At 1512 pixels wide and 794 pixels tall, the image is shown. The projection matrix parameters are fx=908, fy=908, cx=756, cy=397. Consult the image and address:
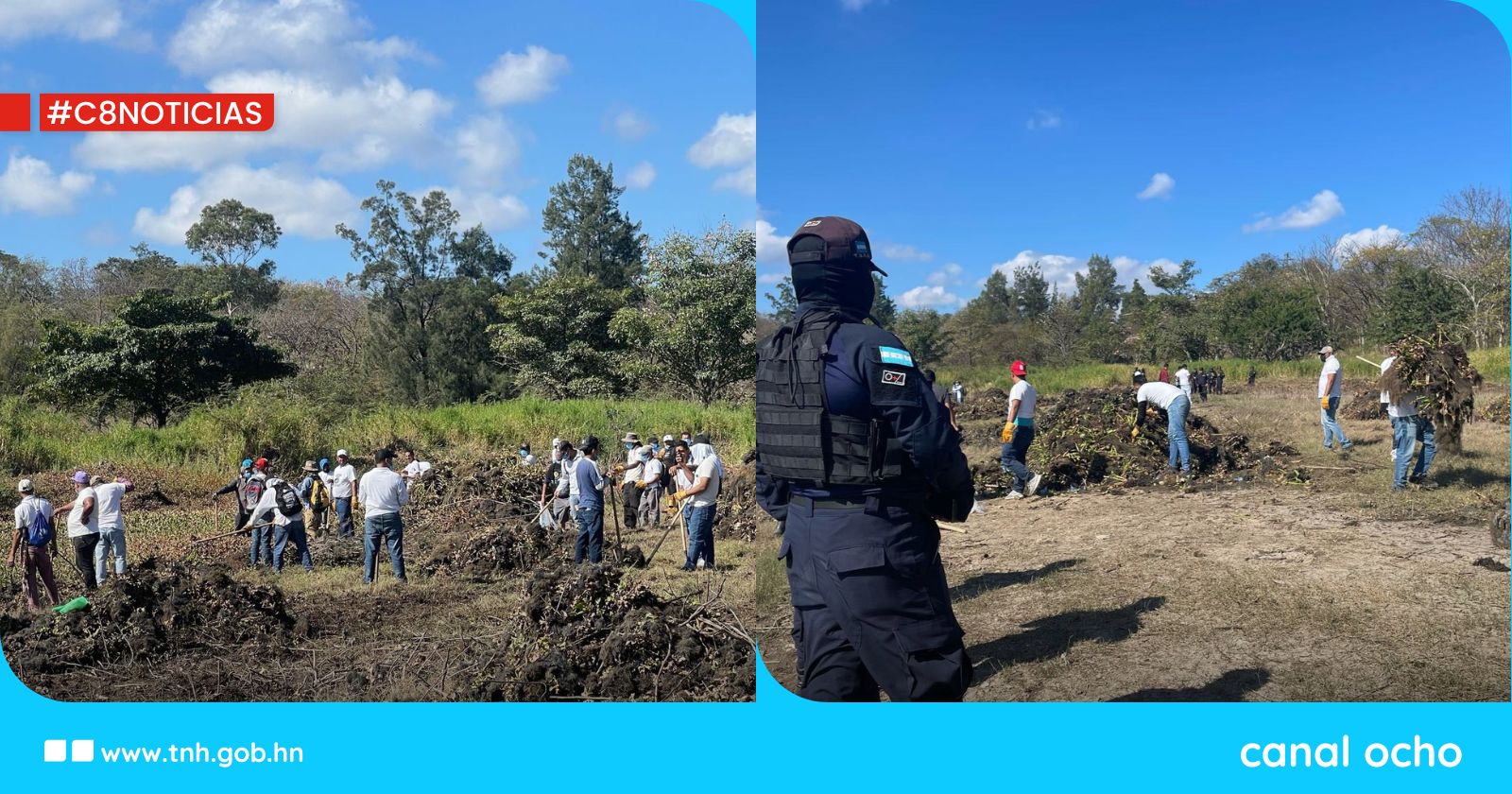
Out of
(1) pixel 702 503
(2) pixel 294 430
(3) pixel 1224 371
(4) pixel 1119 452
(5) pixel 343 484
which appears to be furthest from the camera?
(4) pixel 1119 452

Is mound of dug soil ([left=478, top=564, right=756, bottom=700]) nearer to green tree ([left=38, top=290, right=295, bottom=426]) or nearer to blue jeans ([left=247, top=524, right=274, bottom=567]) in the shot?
green tree ([left=38, top=290, right=295, bottom=426])

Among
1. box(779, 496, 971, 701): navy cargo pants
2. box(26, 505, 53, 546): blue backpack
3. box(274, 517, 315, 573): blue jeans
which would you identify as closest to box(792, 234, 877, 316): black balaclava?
box(779, 496, 971, 701): navy cargo pants

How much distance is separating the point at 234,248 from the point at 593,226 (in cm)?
219

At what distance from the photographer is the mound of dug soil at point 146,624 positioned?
15.0 feet

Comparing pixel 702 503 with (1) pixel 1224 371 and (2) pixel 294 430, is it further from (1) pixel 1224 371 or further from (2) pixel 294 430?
(1) pixel 1224 371

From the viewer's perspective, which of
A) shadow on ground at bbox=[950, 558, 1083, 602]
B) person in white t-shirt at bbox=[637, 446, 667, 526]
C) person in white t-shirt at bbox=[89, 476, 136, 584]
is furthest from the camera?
person in white t-shirt at bbox=[637, 446, 667, 526]

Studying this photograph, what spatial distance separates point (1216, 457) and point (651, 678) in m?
7.95

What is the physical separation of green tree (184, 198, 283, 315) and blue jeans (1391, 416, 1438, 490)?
7837 mm

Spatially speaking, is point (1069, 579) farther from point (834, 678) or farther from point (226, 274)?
point (226, 274)

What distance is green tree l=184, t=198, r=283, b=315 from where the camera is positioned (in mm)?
5281

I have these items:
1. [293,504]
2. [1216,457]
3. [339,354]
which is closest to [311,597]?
[293,504]

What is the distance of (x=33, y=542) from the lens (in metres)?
6.61

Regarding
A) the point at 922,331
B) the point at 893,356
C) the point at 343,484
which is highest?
the point at 922,331

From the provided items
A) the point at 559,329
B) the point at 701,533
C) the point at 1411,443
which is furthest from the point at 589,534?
the point at 1411,443
